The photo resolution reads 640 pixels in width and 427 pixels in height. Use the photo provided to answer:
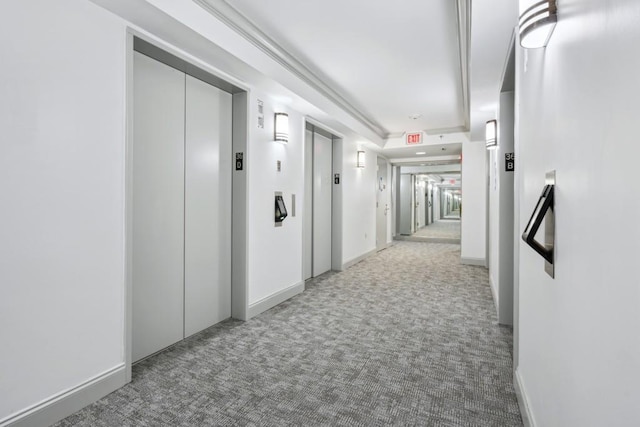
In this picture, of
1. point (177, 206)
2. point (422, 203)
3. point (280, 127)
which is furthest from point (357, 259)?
point (422, 203)

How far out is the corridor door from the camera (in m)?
8.40

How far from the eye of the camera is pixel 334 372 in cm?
258

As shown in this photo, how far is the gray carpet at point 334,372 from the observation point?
2.07m

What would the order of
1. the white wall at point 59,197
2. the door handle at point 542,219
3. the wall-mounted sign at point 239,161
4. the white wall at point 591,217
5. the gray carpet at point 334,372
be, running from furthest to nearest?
1. the wall-mounted sign at point 239,161
2. the gray carpet at point 334,372
3. the white wall at point 59,197
4. the door handle at point 542,219
5. the white wall at point 591,217

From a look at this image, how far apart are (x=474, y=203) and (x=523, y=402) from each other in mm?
5486

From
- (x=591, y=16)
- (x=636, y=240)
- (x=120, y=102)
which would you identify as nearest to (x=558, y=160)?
(x=591, y=16)

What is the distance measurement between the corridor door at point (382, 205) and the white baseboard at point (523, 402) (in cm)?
602

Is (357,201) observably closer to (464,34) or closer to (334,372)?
(464,34)

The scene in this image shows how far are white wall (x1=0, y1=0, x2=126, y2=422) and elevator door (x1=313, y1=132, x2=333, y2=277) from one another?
3.57 metres

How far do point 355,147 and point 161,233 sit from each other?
4.72 meters

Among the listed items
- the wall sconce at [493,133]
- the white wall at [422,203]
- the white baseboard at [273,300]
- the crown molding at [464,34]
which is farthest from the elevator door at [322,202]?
Answer: the white wall at [422,203]

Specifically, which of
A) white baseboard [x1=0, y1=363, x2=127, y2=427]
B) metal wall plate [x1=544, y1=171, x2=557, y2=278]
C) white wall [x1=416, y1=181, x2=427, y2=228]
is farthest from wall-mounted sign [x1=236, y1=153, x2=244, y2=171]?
white wall [x1=416, y1=181, x2=427, y2=228]

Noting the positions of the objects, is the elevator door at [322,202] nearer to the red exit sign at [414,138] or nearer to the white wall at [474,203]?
the red exit sign at [414,138]

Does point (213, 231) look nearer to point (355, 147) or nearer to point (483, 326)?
point (483, 326)
